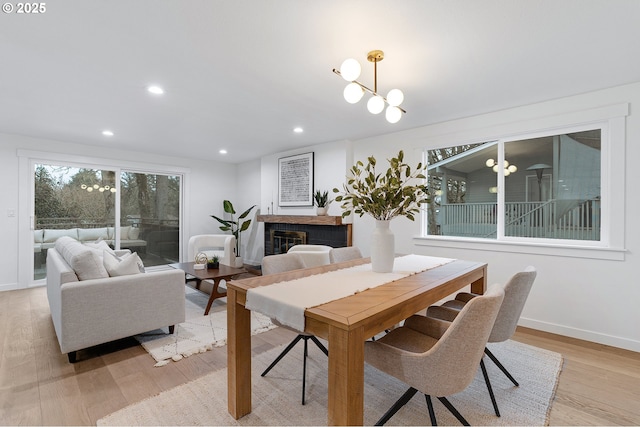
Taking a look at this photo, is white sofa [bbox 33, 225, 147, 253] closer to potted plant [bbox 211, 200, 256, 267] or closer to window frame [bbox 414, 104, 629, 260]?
potted plant [bbox 211, 200, 256, 267]

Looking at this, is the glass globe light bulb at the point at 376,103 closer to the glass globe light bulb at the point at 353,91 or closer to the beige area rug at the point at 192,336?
the glass globe light bulb at the point at 353,91

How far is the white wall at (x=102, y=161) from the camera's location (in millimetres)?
4254

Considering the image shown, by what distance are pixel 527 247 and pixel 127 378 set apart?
12.2 feet

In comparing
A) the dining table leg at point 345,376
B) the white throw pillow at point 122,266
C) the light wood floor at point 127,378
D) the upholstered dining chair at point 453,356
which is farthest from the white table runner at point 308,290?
the white throw pillow at point 122,266

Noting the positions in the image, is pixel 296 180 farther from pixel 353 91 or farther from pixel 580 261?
pixel 580 261

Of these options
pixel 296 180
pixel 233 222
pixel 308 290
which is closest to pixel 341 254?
pixel 308 290

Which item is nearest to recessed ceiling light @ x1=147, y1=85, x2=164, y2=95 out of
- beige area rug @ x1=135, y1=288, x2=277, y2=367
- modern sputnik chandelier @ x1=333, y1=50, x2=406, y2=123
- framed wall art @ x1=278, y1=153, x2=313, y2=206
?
modern sputnik chandelier @ x1=333, y1=50, x2=406, y2=123

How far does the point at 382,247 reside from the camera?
201 centimetres

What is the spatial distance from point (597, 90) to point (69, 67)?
14.5 feet

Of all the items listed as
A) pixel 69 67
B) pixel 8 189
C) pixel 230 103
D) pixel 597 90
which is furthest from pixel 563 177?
pixel 8 189

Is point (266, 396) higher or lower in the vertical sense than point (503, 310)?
lower

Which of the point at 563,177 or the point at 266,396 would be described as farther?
the point at 563,177

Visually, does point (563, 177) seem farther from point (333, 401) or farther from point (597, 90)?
point (333, 401)

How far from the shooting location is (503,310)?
5.73 ft
